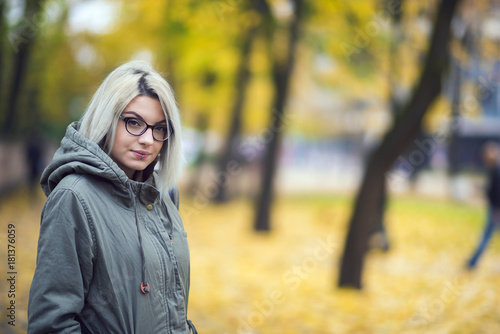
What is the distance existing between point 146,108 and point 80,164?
1.10ft

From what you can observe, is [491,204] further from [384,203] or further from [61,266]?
[61,266]

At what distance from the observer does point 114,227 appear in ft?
5.21

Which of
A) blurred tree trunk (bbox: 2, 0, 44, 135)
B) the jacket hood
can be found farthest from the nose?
blurred tree trunk (bbox: 2, 0, 44, 135)

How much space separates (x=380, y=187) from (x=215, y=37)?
22.0 feet

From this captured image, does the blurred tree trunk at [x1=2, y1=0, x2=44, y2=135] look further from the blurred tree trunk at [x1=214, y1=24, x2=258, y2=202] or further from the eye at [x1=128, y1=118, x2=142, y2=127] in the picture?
the eye at [x1=128, y1=118, x2=142, y2=127]

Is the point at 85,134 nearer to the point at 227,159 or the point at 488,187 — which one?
the point at 488,187

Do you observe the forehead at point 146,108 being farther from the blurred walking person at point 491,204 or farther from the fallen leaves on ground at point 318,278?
the blurred walking person at point 491,204

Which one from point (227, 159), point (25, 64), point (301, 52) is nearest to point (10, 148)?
point (25, 64)

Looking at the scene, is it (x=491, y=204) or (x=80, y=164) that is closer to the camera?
(x=80, y=164)

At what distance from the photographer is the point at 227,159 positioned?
15984 millimetres

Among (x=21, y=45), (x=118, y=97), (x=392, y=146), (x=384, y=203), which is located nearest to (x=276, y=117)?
(x=384, y=203)

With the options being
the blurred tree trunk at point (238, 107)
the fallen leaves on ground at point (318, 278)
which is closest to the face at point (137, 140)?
the fallen leaves on ground at point (318, 278)

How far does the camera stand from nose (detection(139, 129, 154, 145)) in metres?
1.70

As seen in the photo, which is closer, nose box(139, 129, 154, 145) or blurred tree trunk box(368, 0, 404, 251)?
nose box(139, 129, 154, 145)
